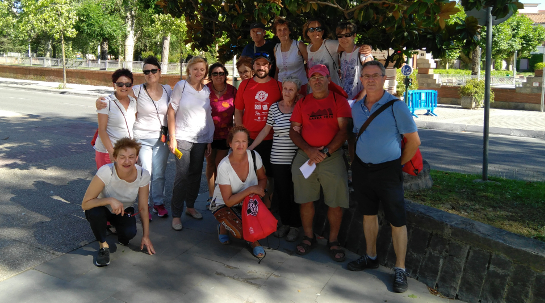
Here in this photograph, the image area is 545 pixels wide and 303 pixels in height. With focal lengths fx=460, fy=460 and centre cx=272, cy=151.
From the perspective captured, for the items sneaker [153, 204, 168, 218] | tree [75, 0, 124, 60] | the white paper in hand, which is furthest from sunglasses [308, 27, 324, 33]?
tree [75, 0, 124, 60]

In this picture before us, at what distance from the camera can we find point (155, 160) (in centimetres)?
538

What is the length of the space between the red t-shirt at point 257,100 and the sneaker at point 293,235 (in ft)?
3.30

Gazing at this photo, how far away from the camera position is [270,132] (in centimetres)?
495

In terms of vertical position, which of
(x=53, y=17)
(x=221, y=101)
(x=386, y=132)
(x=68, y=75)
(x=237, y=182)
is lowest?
(x=237, y=182)

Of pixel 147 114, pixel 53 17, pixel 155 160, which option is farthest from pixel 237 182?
pixel 53 17

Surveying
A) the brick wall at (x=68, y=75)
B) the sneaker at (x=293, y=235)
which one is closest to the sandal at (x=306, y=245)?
the sneaker at (x=293, y=235)

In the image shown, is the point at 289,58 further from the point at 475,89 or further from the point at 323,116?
the point at 475,89

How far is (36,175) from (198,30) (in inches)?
138

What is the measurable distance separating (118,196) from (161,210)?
123 centimetres

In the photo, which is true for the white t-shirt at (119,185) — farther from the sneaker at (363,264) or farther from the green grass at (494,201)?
the green grass at (494,201)

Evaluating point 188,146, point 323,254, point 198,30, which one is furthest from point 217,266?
point 198,30

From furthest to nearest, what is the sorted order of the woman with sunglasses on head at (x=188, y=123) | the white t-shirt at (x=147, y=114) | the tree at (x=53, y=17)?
the tree at (x=53, y=17) < the white t-shirt at (x=147, y=114) < the woman with sunglasses on head at (x=188, y=123)

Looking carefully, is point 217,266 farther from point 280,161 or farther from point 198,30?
point 198,30

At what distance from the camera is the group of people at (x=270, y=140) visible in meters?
3.86
